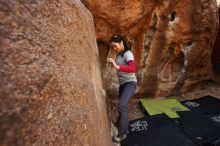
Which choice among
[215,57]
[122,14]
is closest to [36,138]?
[122,14]

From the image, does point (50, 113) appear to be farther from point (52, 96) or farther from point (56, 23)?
point (56, 23)

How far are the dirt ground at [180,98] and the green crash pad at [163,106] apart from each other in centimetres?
17

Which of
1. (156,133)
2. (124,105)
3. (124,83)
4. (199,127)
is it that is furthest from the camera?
(199,127)

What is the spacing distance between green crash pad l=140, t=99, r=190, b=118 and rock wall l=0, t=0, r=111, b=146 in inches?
142

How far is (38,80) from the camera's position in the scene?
116cm

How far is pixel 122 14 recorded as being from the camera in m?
5.23

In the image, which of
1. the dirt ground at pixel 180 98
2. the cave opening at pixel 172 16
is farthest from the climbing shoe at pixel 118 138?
the cave opening at pixel 172 16

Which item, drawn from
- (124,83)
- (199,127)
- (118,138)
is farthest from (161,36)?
(118,138)

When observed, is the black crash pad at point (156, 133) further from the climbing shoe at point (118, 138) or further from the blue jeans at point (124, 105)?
the blue jeans at point (124, 105)

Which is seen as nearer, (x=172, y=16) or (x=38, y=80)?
(x=38, y=80)

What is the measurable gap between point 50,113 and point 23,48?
1.06 feet

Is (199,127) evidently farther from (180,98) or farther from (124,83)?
(180,98)

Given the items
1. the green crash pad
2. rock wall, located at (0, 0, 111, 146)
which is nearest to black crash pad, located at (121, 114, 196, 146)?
the green crash pad

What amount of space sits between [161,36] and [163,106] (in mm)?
1538
